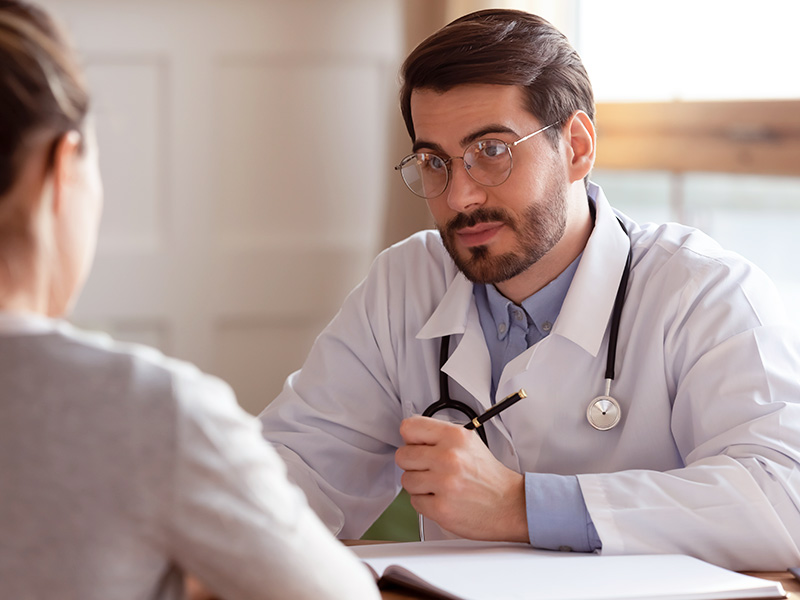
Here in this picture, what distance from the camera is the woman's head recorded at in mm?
715

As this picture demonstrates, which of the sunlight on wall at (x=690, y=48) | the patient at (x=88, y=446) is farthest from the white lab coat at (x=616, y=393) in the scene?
the sunlight on wall at (x=690, y=48)

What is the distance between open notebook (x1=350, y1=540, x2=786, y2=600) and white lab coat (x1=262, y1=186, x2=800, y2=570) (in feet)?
0.35

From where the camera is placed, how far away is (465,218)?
63.9 inches

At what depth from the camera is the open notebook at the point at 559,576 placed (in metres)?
1.02

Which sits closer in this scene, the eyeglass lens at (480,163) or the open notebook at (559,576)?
the open notebook at (559,576)

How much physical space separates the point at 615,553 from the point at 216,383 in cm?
69

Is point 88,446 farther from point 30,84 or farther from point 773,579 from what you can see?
point 773,579

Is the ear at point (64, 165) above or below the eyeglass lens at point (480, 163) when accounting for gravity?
above

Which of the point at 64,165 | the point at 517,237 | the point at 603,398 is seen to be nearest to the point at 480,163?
the point at 517,237

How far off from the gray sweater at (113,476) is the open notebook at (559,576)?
0.37 meters

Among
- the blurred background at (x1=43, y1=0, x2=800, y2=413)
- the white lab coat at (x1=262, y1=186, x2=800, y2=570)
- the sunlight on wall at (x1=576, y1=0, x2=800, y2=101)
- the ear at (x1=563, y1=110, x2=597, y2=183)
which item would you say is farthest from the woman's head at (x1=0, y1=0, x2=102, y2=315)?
the blurred background at (x1=43, y1=0, x2=800, y2=413)

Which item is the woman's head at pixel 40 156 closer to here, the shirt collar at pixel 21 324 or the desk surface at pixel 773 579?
A: the shirt collar at pixel 21 324

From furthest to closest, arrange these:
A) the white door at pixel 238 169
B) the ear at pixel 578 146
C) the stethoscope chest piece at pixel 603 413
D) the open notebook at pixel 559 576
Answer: the white door at pixel 238 169 < the ear at pixel 578 146 < the stethoscope chest piece at pixel 603 413 < the open notebook at pixel 559 576

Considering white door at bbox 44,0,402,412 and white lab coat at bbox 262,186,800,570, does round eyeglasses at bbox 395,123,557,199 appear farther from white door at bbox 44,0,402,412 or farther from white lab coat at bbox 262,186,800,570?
white door at bbox 44,0,402,412
